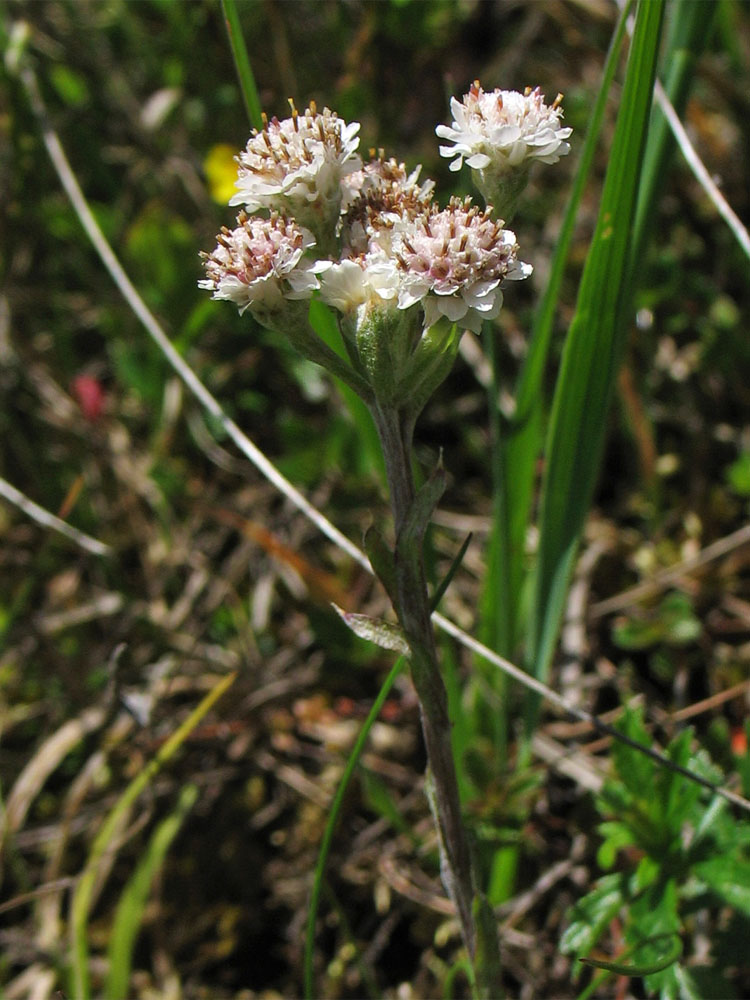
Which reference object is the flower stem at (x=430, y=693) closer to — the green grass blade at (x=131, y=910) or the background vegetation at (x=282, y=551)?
the background vegetation at (x=282, y=551)

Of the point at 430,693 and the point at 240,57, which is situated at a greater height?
the point at 240,57

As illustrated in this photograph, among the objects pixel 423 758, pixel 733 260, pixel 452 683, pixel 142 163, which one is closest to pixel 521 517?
pixel 452 683

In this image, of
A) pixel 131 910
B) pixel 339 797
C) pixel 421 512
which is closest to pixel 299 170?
pixel 421 512

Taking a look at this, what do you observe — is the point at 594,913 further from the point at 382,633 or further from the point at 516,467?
the point at 516,467

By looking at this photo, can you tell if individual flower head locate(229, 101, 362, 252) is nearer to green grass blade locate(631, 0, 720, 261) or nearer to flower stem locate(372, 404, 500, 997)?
flower stem locate(372, 404, 500, 997)

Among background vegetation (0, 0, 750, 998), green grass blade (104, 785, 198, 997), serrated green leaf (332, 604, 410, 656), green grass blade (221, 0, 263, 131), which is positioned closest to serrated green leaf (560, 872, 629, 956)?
background vegetation (0, 0, 750, 998)
